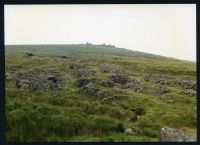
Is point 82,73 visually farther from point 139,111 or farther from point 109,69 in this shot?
point 139,111

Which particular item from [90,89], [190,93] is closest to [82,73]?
[90,89]

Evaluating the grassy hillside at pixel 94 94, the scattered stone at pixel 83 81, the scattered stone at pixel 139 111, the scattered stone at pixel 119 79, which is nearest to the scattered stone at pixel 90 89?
the grassy hillside at pixel 94 94

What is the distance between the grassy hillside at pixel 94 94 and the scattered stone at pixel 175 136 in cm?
17

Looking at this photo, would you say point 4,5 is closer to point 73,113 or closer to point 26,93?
point 26,93

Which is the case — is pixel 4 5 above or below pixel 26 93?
above

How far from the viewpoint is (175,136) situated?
653 inches

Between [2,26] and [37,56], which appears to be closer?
[2,26]

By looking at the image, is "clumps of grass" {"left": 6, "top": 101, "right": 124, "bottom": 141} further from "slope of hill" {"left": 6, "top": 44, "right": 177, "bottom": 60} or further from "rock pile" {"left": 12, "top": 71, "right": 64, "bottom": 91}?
"slope of hill" {"left": 6, "top": 44, "right": 177, "bottom": 60}

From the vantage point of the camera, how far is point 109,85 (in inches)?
683

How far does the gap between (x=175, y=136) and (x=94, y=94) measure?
9.05ft

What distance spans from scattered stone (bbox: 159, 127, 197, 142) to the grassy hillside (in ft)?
0.55

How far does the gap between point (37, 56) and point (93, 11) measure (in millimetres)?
2350

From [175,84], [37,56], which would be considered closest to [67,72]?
[37,56]

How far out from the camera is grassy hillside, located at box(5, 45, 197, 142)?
1686 cm
